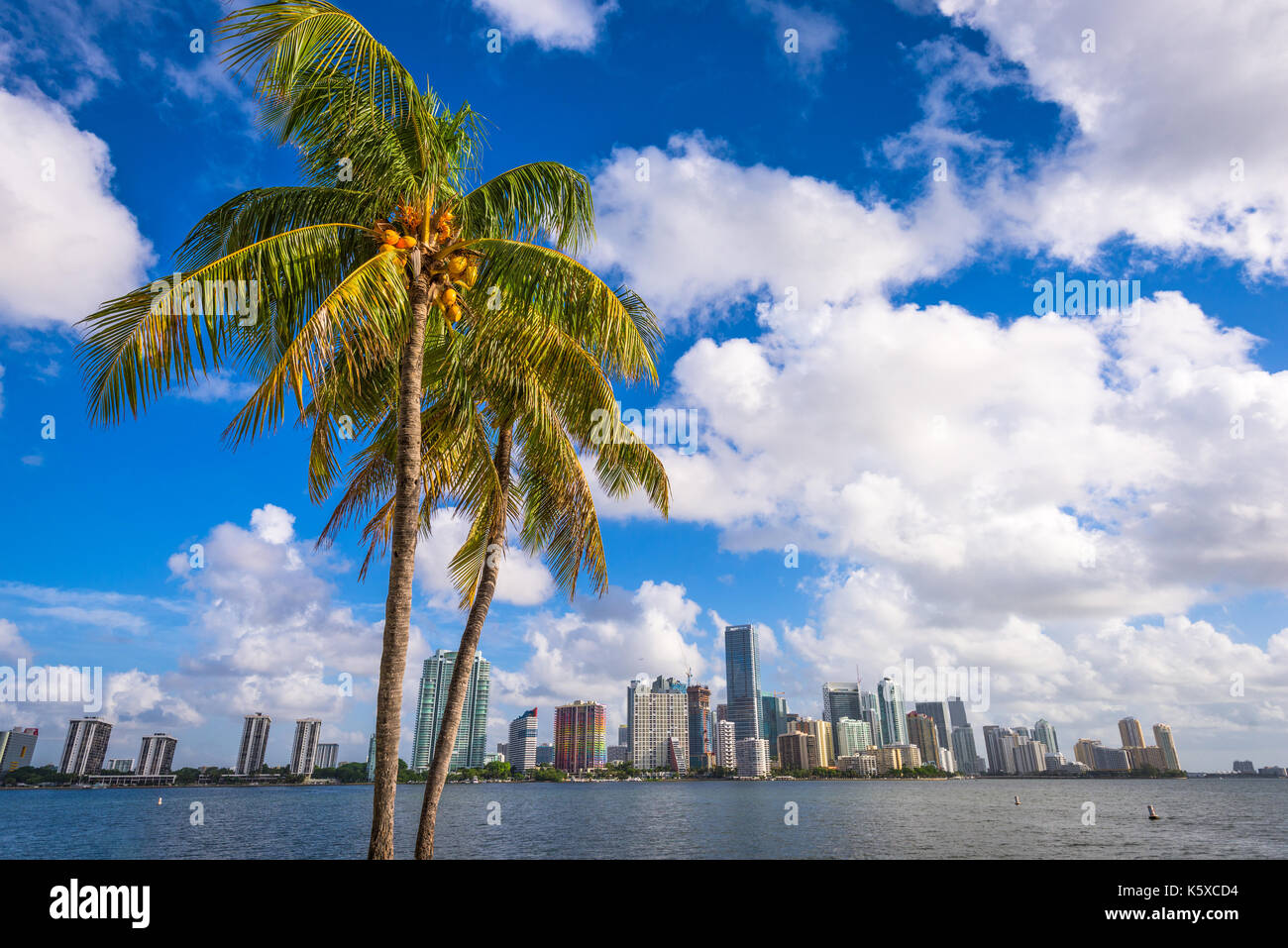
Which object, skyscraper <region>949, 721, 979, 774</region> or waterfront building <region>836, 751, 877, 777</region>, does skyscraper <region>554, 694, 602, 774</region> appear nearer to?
waterfront building <region>836, 751, 877, 777</region>

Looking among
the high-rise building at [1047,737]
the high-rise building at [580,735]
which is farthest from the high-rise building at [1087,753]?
the high-rise building at [580,735]

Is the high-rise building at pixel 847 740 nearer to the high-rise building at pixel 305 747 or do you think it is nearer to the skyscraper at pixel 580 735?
the skyscraper at pixel 580 735

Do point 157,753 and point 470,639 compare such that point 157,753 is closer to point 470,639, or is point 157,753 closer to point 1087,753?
point 470,639

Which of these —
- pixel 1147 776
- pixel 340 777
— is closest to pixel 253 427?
pixel 340 777

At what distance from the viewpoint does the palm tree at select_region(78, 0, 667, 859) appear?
22.3 feet

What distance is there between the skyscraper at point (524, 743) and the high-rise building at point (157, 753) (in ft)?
252

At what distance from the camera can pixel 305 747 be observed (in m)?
143

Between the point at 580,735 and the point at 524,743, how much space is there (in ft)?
83.4

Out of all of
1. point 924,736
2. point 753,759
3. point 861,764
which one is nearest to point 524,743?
point 753,759

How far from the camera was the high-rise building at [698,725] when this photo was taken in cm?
17788

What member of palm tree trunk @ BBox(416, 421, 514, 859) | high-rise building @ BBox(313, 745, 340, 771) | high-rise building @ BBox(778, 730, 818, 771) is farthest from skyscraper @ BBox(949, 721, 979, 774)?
palm tree trunk @ BBox(416, 421, 514, 859)

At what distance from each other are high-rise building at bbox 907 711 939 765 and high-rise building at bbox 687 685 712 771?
56072mm

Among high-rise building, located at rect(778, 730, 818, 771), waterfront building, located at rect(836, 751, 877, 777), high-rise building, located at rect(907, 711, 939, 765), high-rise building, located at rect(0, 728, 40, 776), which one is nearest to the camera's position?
high-rise building, located at rect(0, 728, 40, 776)
